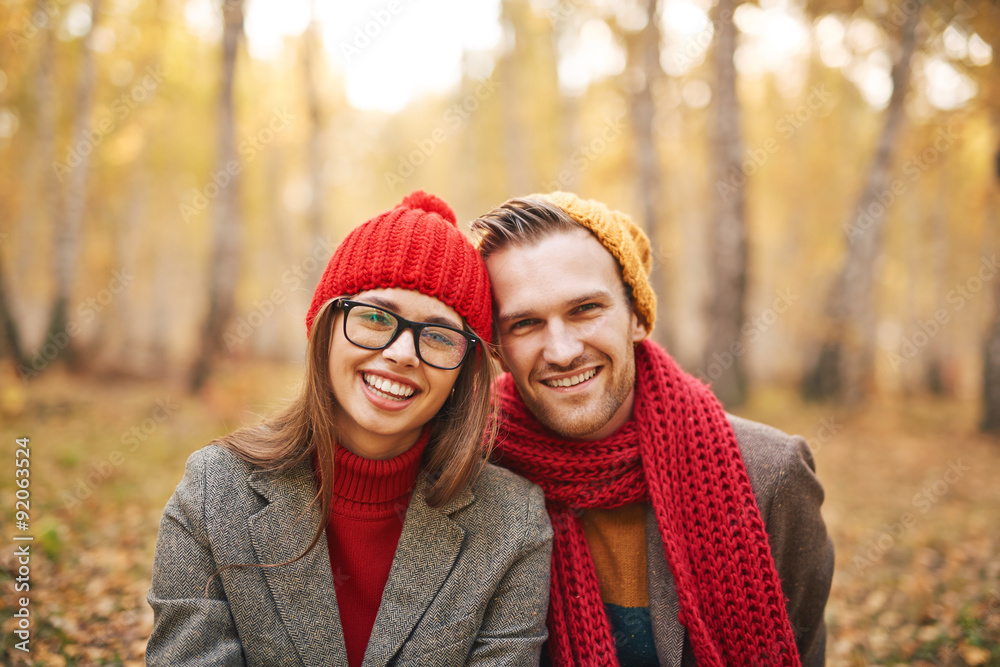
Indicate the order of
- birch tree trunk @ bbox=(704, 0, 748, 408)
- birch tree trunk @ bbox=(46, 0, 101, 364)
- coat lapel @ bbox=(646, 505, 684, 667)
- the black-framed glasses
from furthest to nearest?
birch tree trunk @ bbox=(46, 0, 101, 364), birch tree trunk @ bbox=(704, 0, 748, 408), coat lapel @ bbox=(646, 505, 684, 667), the black-framed glasses

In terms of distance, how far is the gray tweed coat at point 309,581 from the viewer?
174 centimetres

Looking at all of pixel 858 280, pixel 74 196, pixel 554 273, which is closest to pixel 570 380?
pixel 554 273

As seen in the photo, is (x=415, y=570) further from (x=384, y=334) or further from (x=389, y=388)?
(x=384, y=334)

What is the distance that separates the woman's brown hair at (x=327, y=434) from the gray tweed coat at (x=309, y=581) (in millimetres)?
56

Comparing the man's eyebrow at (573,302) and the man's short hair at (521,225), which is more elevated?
the man's short hair at (521,225)

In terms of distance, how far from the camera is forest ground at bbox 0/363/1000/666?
11.1 feet

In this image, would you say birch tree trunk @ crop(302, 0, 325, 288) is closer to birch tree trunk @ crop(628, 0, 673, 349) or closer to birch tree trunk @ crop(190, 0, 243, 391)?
birch tree trunk @ crop(190, 0, 243, 391)

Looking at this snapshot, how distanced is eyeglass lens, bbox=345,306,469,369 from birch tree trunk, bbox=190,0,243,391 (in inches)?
305

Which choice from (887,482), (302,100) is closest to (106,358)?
(302,100)

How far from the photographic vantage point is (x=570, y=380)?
2205 mm

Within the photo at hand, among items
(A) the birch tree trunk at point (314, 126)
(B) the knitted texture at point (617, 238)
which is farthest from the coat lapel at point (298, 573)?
(A) the birch tree trunk at point (314, 126)

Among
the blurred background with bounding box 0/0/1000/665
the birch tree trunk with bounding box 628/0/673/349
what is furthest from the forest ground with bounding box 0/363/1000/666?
the birch tree trunk with bounding box 628/0/673/349

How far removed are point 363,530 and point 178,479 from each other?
4.70 m

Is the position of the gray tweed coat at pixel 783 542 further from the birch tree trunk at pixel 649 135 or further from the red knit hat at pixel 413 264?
the birch tree trunk at pixel 649 135
